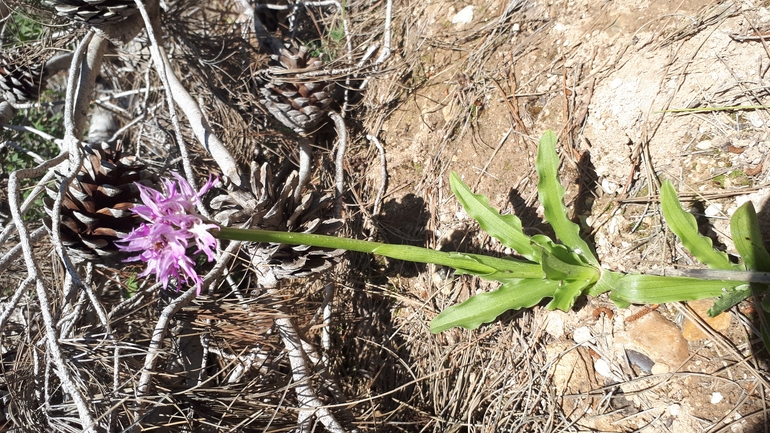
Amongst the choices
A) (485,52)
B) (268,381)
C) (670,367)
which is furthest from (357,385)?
(485,52)

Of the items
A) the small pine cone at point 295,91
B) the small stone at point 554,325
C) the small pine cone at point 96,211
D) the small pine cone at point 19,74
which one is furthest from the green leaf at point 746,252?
the small pine cone at point 19,74

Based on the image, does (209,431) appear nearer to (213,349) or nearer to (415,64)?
(213,349)

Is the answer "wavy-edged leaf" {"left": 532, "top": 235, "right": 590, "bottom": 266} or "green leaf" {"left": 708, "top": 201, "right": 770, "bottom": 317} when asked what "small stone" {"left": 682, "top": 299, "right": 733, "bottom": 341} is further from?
"wavy-edged leaf" {"left": 532, "top": 235, "right": 590, "bottom": 266}

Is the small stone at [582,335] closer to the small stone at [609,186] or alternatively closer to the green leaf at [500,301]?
the green leaf at [500,301]

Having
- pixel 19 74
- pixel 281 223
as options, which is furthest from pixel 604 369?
pixel 19 74

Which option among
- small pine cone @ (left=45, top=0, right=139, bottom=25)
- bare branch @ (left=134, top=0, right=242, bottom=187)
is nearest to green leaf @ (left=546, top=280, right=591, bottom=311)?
bare branch @ (left=134, top=0, right=242, bottom=187)
